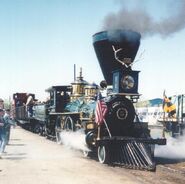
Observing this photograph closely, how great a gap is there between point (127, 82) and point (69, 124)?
453 cm

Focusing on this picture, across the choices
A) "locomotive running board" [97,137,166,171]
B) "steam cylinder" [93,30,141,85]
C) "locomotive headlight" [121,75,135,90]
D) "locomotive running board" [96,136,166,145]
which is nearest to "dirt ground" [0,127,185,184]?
"locomotive running board" [97,137,166,171]

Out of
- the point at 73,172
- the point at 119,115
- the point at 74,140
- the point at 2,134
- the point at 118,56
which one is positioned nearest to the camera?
the point at 73,172

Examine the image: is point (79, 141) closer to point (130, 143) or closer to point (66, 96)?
point (130, 143)

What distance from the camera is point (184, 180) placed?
8883 millimetres

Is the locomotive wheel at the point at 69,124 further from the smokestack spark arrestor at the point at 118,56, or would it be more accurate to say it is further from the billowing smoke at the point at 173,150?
the billowing smoke at the point at 173,150

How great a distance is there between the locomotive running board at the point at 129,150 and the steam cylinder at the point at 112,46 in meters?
2.53

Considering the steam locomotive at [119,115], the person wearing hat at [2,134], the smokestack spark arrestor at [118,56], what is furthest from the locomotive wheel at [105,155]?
the person wearing hat at [2,134]

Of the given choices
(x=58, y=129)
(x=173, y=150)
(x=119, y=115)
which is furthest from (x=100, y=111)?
(x=58, y=129)

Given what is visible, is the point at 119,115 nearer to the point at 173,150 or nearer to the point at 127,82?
the point at 127,82

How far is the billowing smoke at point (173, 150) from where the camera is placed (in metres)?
13.6

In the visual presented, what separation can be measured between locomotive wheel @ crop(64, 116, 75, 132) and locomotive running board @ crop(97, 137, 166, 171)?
3.32 meters

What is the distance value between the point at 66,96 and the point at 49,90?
1674 mm

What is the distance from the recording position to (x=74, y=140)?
1404cm

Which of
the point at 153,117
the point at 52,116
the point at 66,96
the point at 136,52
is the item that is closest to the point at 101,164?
the point at 136,52
